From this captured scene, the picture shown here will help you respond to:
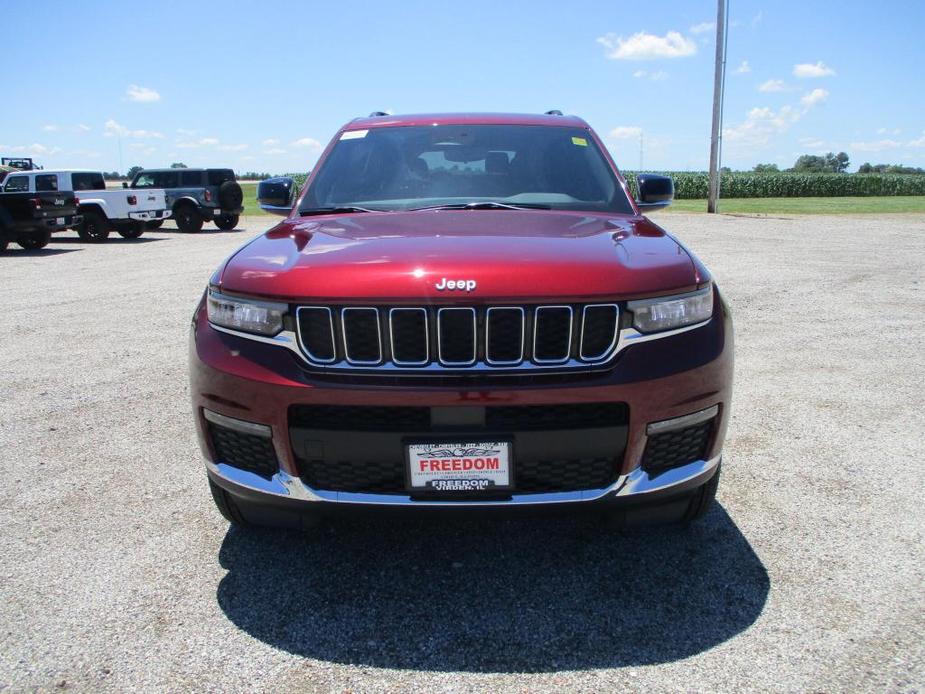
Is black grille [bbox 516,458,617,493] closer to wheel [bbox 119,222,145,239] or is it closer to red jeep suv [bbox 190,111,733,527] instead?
red jeep suv [bbox 190,111,733,527]

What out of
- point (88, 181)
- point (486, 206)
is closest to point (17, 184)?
point (88, 181)

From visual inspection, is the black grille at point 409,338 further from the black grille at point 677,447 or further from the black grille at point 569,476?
the black grille at point 677,447

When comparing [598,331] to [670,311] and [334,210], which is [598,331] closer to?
[670,311]

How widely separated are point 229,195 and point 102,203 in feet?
10.9

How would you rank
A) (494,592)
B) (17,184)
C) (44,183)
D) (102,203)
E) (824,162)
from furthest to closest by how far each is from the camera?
1. (824,162)
2. (17,184)
3. (44,183)
4. (102,203)
5. (494,592)

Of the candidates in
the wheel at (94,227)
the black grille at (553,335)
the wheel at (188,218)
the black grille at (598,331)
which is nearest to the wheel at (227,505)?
the black grille at (553,335)

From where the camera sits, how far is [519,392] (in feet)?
7.29

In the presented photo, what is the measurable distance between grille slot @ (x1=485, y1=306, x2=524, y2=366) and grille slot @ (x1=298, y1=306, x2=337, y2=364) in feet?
1.59

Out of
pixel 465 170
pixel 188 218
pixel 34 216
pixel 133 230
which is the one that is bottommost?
pixel 133 230

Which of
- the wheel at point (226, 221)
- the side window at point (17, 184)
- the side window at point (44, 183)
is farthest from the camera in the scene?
the wheel at point (226, 221)

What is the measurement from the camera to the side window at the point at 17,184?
19.4 meters

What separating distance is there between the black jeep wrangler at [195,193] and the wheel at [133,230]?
0.65 metres

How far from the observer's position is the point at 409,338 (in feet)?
7.45

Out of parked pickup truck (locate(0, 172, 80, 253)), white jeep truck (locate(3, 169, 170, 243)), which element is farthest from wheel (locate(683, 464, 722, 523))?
white jeep truck (locate(3, 169, 170, 243))
